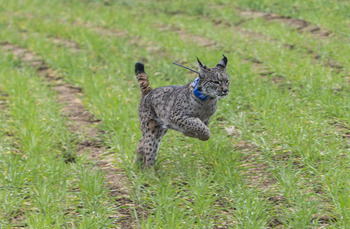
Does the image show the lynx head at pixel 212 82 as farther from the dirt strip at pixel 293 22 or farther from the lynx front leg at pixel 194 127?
the dirt strip at pixel 293 22

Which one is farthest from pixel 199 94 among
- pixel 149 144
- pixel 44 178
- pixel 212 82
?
pixel 44 178

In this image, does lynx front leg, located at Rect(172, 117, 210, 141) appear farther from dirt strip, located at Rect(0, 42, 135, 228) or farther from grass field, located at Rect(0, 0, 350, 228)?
dirt strip, located at Rect(0, 42, 135, 228)

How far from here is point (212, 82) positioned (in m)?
5.02

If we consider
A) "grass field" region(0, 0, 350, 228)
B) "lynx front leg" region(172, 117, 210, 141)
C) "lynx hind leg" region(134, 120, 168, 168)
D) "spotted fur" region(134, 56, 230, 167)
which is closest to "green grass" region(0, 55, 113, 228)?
"grass field" region(0, 0, 350, 228)

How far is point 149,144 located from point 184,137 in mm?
1126

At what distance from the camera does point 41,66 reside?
10414 millimetres

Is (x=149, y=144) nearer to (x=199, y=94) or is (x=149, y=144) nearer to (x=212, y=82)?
(x=199, y=94)

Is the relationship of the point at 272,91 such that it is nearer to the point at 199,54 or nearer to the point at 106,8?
the point at 199,54

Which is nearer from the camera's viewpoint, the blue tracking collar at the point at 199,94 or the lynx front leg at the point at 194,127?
the lynx front leg at the point at 194,127

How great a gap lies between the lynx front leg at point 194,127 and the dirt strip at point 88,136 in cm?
88

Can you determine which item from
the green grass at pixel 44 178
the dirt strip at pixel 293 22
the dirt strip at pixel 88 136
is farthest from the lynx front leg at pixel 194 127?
the dirt strip at pixel 293 22

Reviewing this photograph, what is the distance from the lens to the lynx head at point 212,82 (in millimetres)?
5000

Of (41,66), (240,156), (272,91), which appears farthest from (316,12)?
(240,156)

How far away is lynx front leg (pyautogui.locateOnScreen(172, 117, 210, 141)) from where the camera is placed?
5023 millimetres
